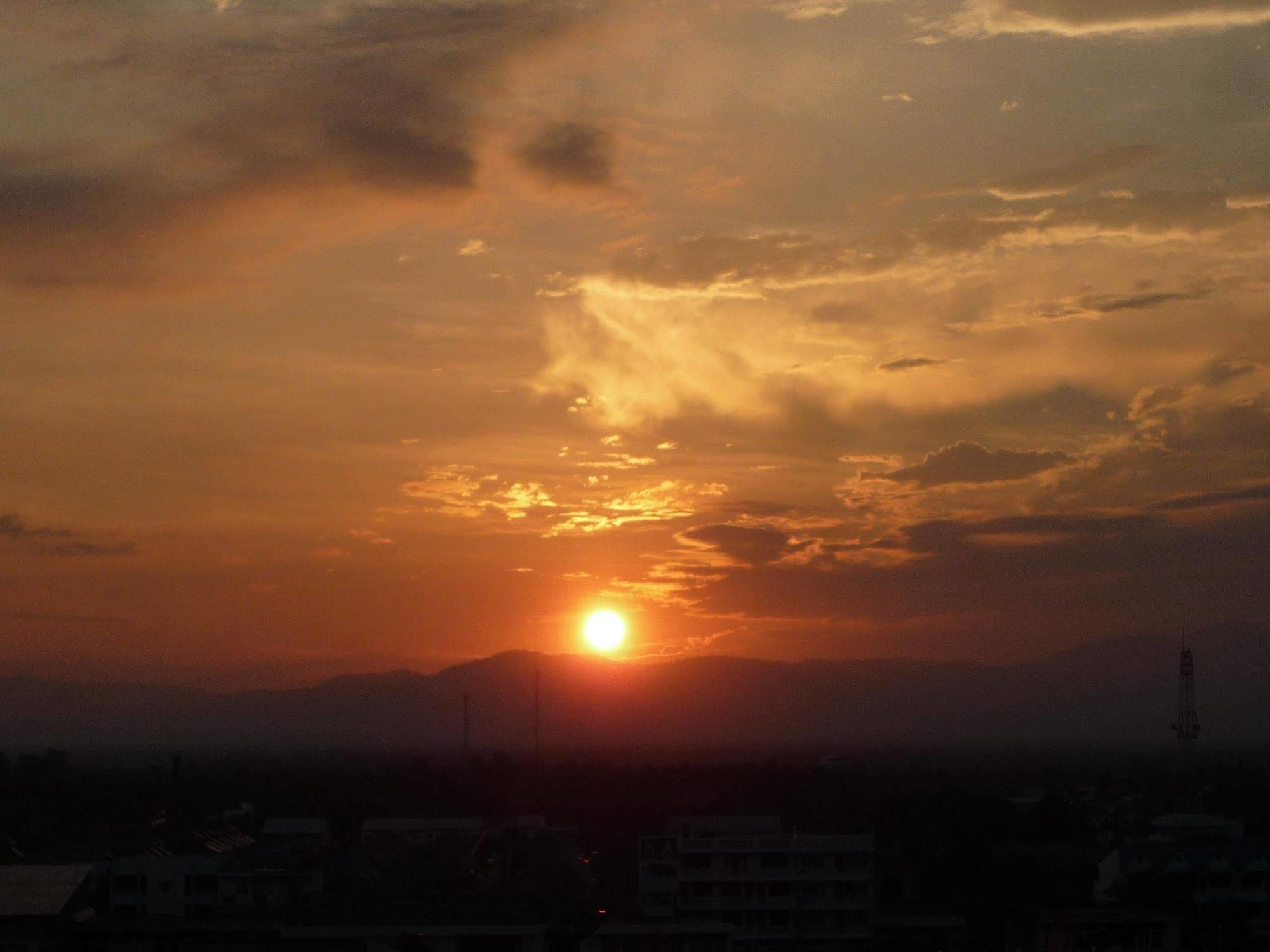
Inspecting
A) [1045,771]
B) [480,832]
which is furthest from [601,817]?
[1045,771]

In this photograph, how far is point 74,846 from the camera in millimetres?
63125

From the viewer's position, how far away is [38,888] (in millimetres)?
34969

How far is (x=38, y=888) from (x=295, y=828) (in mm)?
31311

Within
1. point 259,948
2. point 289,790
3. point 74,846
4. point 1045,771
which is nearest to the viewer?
point 259,948

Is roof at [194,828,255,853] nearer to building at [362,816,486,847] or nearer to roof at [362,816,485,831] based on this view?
building at [362,816,486,847]

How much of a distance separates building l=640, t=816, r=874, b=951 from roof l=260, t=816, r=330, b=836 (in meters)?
22.7

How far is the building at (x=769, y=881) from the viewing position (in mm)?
46719

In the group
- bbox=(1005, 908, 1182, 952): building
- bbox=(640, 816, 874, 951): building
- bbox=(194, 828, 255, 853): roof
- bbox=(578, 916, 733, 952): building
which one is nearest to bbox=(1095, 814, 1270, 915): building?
bbox=(1005, 908, 1182, 952): building

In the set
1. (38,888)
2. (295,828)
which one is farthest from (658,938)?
(295,828)

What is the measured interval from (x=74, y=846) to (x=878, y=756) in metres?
146

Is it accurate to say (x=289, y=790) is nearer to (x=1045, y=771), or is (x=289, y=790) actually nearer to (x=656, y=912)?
(x=656, y=912)

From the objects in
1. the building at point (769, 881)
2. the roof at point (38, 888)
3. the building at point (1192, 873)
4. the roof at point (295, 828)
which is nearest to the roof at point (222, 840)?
the roof at point (295, 828)

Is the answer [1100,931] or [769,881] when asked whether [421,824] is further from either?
[1100,931]

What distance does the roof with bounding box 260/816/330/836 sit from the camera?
6481cm
